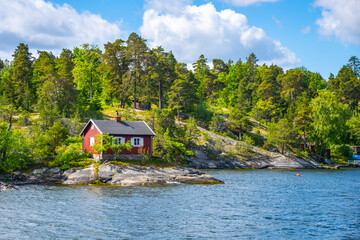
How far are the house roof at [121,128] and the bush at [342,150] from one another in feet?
176

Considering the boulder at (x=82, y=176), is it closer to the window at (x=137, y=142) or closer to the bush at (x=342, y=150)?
the window at (x=137, y=142)

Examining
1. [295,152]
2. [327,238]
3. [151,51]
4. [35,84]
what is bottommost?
[327,238]

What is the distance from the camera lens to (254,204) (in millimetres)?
31500

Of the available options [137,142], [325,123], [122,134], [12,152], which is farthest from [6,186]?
[325,123]

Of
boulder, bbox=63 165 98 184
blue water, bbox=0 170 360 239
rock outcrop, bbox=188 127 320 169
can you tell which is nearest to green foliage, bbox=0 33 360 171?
rock outcrop, bbox=188 127 320 169

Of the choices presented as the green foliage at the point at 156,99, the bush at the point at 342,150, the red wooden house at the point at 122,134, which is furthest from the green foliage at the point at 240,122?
the red wooden house at the point at 122,134

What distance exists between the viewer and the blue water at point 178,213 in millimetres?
21562

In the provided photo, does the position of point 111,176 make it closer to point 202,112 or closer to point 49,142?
point 49,142

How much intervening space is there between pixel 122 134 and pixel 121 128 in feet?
5.62

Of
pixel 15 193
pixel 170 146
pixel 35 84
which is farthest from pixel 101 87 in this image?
pixel 15 193

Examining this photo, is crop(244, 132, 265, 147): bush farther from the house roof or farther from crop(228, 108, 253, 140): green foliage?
the house roof

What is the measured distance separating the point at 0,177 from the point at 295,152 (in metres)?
59.3

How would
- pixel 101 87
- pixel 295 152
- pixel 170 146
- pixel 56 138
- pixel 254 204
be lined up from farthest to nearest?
pixel 101 87 < pixel 295 152 < pixel 170 146 < pixel 56 138 < pixel 254 204

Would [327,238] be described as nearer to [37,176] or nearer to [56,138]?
[37,176]
